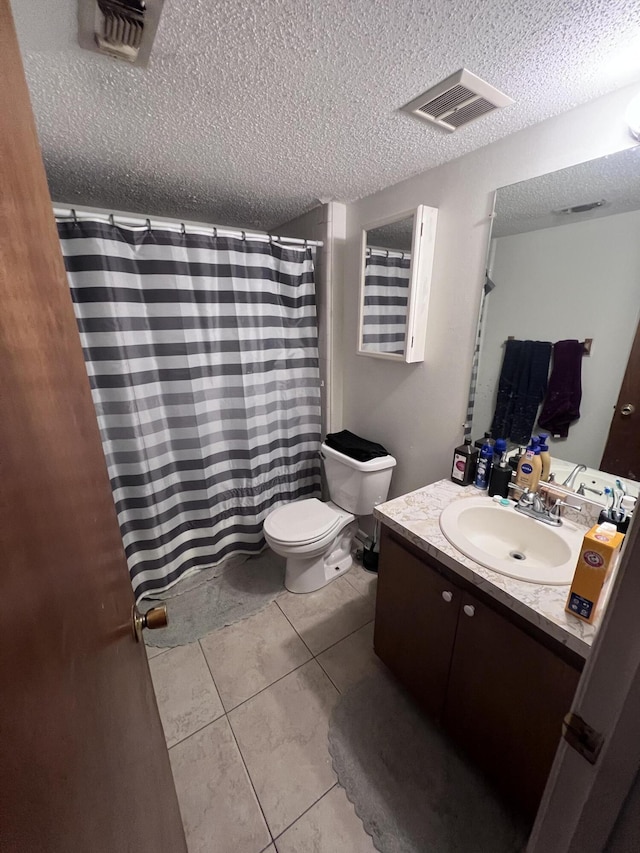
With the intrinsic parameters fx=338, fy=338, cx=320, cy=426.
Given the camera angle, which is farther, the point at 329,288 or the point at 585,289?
the point at 329,288

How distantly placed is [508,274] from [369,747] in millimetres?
1841

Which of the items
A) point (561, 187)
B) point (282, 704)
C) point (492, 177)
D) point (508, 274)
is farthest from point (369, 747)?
point (492, 177)

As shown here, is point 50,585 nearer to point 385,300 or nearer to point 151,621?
point 151,621

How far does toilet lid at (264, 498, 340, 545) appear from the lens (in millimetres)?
1740

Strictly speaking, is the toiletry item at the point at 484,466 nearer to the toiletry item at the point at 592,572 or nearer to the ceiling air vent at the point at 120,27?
the toiletry item at the point at 592,572

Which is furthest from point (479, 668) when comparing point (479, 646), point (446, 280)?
point (446, 280)

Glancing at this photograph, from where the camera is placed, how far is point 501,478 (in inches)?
53.2

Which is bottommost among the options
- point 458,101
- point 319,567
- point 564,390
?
point 319,567

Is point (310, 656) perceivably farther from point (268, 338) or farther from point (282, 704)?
point (268, 338)

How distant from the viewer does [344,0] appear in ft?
2.31

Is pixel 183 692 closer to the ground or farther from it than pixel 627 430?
closer to the ground

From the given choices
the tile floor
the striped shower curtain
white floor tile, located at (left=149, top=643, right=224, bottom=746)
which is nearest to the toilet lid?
the striped shower curtain

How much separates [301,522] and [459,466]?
0.87 metres

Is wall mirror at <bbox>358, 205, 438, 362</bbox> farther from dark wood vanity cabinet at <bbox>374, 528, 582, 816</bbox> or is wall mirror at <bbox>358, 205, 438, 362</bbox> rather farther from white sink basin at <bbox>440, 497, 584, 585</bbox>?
dark wood vanity cabinet at <bbox>374, 528, 582, 816</bbox>
